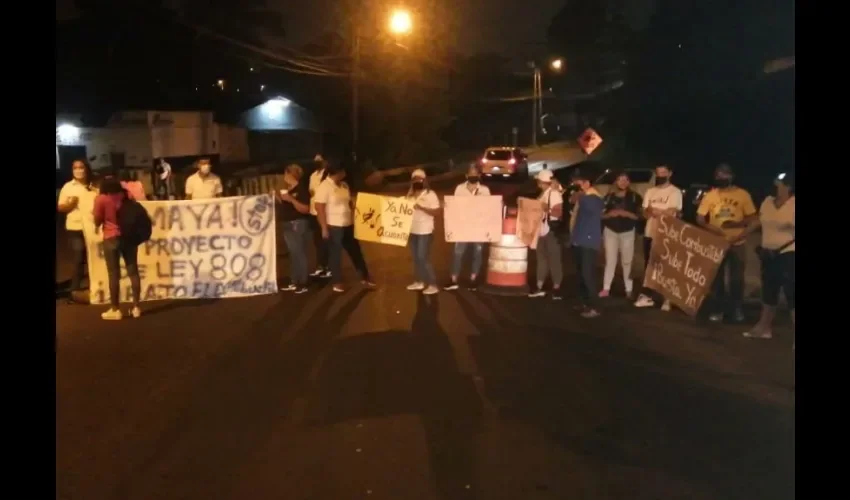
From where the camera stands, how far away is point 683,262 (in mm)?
10734

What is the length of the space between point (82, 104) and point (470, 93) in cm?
3207

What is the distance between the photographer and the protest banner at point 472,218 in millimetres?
12203

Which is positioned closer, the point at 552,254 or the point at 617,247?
the point at 617,247

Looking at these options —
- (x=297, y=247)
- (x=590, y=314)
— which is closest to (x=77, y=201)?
(x=297, y=247)

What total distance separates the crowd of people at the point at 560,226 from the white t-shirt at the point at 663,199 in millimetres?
13

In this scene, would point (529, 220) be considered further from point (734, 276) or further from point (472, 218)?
point (734, 276)

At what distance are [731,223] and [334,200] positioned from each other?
514cm

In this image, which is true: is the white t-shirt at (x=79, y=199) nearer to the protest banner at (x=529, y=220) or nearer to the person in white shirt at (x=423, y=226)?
the person in white shirt at (x=423, y=226)

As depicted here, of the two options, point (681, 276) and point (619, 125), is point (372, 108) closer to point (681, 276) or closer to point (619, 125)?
point (619, 125)

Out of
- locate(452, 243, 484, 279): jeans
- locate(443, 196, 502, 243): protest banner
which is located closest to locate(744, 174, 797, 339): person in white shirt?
locate(443, 196, 502, 243): protest banner

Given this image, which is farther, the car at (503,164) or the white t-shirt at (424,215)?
the car at (503,164)

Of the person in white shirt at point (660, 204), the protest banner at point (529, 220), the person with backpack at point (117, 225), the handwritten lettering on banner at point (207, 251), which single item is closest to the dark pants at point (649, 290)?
the person in white shirt at point (660, 204)

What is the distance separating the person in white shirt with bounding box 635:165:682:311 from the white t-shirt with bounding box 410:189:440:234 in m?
2.82
